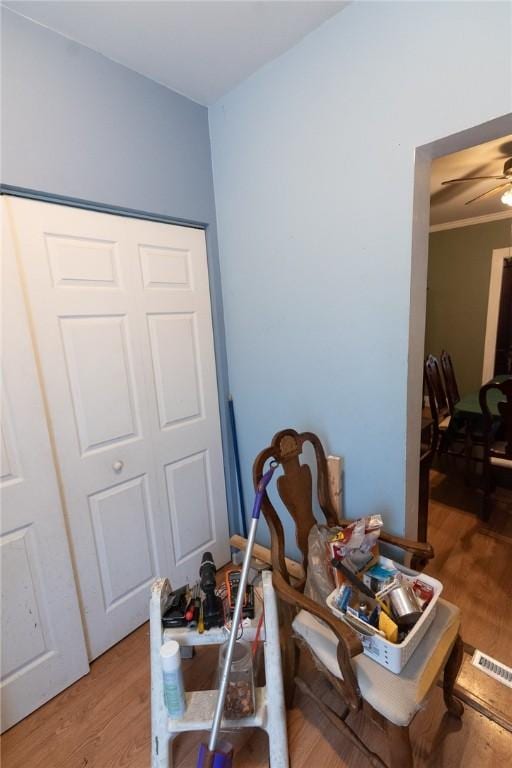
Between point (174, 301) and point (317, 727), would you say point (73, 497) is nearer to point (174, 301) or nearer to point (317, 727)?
point (174, 301)

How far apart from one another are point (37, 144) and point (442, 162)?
234 cm

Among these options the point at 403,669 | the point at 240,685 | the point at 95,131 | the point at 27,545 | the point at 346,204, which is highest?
the point at 95,131

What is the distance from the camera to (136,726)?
4.14ft

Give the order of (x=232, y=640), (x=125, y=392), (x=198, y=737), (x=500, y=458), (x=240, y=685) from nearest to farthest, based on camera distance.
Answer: (x=232, y=640) → (x=240, y=685) → (x=198, y=737) → (x=125, y=392) → (x=500, y=458)

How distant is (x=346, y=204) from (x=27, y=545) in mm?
1763

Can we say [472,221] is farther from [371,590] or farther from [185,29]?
[371,590]

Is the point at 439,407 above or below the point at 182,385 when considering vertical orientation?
below

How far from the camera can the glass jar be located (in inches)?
42.5

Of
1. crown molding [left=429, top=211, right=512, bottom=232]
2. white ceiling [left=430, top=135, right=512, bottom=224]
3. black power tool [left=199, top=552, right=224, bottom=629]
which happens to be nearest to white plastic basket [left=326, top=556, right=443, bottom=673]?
black power tool [left=199, top=552, right=224, bottom=629]

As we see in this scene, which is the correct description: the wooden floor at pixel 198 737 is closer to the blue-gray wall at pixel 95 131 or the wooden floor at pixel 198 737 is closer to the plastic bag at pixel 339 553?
the plastic bag at pixel 339 553

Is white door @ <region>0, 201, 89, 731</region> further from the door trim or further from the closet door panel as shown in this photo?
the closet door panel

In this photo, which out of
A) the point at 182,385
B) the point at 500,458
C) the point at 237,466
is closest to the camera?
the point at 182,385

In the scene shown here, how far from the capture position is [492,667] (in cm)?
137

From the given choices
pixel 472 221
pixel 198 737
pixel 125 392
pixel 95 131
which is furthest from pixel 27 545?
pixel 472 221
